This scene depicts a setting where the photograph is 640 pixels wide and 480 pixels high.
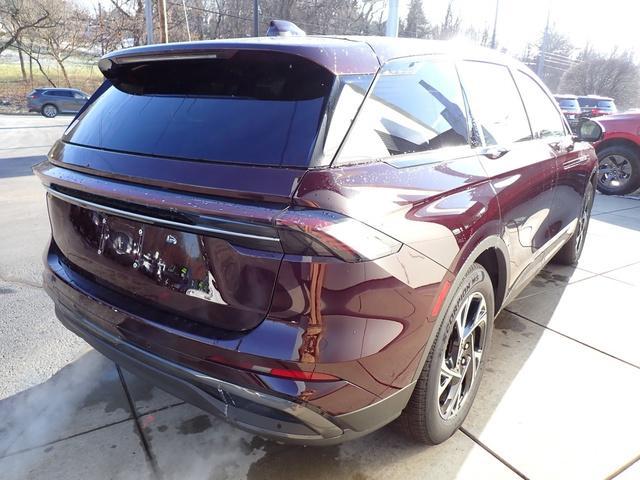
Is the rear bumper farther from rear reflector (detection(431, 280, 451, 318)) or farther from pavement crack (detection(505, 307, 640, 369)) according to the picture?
pavement crack (detection(505, 307, 640, 369))

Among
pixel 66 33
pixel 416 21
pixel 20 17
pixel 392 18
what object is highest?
pixel 392 18

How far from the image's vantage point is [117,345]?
1.95 m

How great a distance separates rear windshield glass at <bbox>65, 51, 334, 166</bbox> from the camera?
1.70m

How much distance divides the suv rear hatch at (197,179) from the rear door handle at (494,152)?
1.10 meters

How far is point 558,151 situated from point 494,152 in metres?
1.23

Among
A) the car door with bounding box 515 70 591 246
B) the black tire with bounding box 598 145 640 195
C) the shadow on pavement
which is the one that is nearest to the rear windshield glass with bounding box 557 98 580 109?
the black tire with bounding box 598 145 640 195

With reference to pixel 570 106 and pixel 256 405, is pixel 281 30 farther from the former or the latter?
pixel 570 106

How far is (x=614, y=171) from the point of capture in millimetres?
8781

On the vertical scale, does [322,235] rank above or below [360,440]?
above

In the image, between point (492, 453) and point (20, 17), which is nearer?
point (492, 453)

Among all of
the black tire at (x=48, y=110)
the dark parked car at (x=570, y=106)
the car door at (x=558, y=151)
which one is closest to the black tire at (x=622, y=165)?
the car door at (x=558, y=151)

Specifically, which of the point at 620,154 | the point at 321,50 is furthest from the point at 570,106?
the point at 321,50

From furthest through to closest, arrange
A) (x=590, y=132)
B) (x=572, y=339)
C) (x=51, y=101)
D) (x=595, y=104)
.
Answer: (x=51, y=101)
(x=595, y=104)
(x=590, y=132)
(x=572, y=339)

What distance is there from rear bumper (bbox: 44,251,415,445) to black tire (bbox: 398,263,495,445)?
0.46ft
